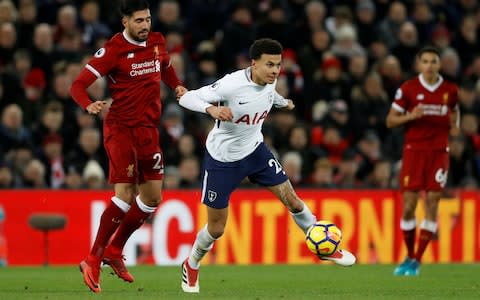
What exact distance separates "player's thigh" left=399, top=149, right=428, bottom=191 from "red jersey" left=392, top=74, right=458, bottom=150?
0.32ft

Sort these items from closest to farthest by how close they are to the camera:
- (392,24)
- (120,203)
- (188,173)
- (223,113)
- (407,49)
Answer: (223,113), (120,203), (188,173), (407,49), (392,24)

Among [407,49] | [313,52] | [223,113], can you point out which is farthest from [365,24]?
[223,113]

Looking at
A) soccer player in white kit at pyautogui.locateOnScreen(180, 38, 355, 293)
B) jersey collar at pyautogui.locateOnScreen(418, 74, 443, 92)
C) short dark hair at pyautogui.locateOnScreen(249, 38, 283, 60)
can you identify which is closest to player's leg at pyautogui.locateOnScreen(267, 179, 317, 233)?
soccer player in white kit at pyautogui.locateOnScreen(180, 38, 355, 293)

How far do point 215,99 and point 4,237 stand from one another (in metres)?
6.67

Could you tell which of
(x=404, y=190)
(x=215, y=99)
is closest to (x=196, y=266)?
(x=215, y=99)

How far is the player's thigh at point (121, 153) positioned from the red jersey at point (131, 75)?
10cm

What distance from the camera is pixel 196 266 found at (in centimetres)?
1188

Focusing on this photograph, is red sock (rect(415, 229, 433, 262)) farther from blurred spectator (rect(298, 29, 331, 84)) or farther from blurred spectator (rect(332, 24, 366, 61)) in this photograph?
blurred spectator (rect(332, 24, 366, 61))

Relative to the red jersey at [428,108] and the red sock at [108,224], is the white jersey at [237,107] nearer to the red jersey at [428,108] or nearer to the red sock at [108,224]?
the red sock at [108,224]

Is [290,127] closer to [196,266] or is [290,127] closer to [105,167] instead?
[105,167]

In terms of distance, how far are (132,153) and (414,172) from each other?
452 cm

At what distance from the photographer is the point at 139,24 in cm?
1188

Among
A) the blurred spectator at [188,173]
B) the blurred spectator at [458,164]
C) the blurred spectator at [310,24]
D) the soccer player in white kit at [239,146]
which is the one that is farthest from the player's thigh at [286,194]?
the blurred spectator at [310,24]

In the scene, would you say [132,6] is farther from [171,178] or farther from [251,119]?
[171,178]
